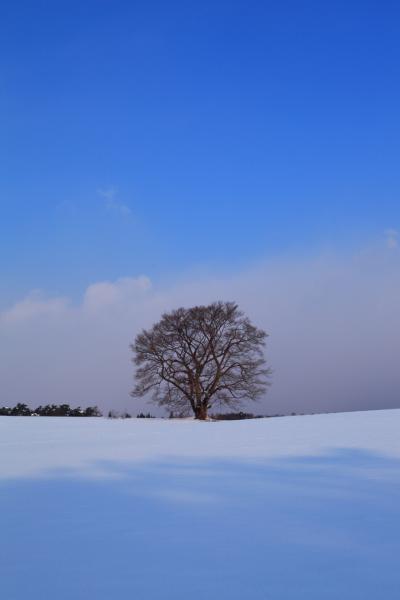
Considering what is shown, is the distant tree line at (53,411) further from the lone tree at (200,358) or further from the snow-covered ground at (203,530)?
the snow-covered ground at (203,530)

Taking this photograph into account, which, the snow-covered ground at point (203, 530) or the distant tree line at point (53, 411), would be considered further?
the distant tree line at point (53, 411)

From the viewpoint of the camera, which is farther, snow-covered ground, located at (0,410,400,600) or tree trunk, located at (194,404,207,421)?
tree trunk, located at (194,404,207,421)

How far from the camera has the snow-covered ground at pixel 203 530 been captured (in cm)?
176

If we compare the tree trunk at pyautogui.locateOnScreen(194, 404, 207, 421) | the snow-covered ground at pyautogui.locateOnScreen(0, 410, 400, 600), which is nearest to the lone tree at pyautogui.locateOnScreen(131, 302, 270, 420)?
the tree trunk at pyautogui.locateOnScreen(194, 404, 207, 421)

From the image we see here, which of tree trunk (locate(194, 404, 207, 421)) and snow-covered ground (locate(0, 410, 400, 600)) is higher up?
tree trunk (locate(194, 404, 207, 421))

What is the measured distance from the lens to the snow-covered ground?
1762mm

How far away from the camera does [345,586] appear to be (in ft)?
5.70

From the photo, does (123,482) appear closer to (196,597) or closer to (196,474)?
(196,474)

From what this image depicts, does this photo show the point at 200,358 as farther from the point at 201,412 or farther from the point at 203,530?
the point at 203,530

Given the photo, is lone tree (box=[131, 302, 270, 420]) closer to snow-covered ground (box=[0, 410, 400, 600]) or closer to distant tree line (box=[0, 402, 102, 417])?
distant tree line (box=[0, 402, 102, 417])

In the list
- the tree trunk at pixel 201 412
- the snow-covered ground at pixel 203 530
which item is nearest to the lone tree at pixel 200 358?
the tree trunk at pixel 201 412

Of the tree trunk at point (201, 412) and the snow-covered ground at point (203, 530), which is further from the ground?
the tree trunk at point (201, 412)

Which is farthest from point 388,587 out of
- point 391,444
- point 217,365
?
point 217,365

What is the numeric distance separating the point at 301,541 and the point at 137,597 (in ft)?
2.83
